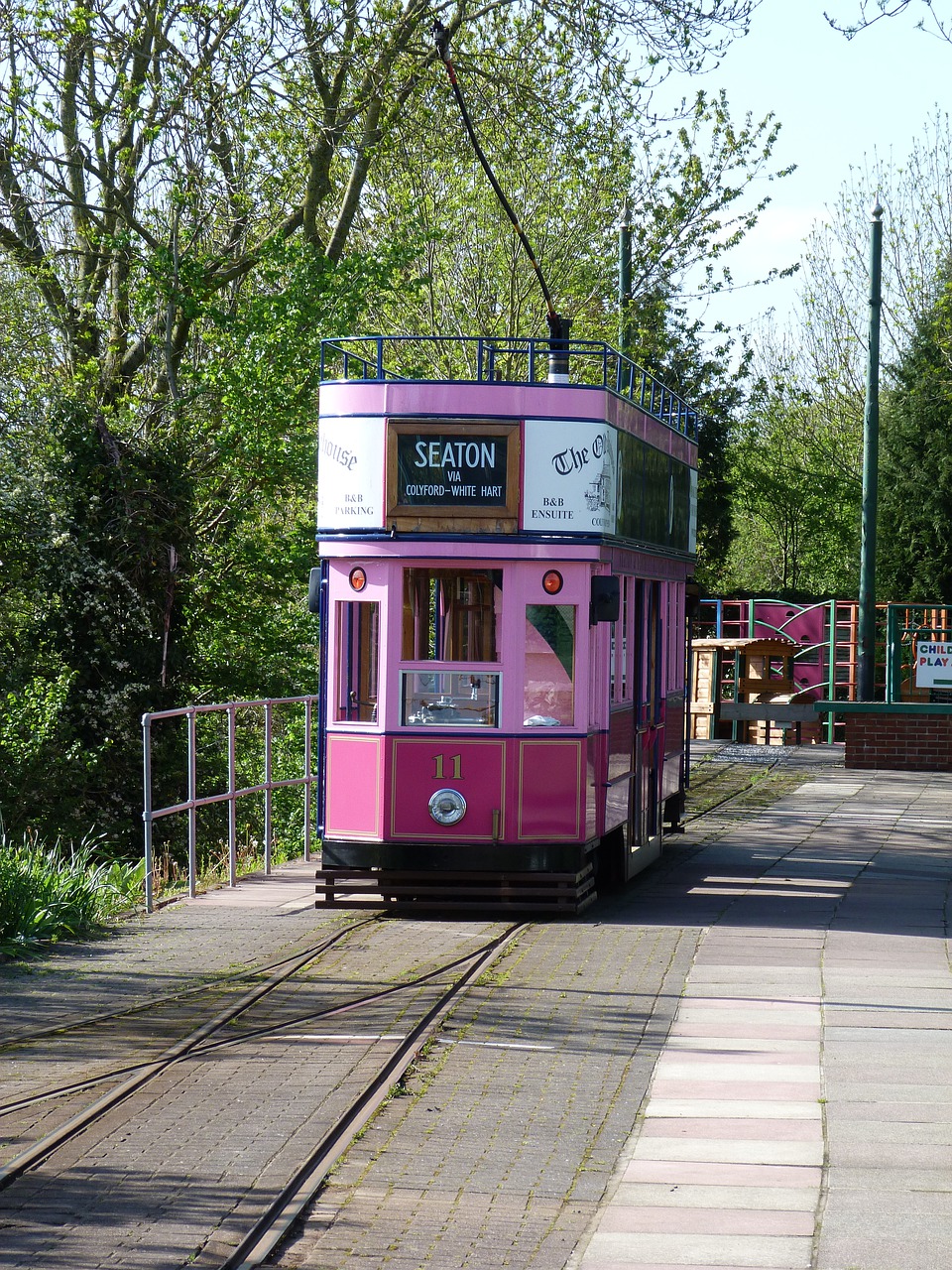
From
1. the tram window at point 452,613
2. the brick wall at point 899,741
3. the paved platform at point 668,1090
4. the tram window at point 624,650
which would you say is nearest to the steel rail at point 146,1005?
the paved platform at point 668,1090

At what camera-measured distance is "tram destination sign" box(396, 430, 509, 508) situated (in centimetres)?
1225

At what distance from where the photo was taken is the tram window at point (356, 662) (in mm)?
12414

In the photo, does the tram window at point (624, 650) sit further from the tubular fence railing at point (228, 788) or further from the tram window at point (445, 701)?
the tubular fence railing at point (228, 788)

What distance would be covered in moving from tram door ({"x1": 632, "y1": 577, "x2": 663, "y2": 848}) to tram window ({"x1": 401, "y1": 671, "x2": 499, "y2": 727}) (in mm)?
2457

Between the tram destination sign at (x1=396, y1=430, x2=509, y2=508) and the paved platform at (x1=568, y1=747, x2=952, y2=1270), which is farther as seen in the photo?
the tram destination sign at (x1=396, y1=430, x2=509, y2=508)

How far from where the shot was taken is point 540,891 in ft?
40.0

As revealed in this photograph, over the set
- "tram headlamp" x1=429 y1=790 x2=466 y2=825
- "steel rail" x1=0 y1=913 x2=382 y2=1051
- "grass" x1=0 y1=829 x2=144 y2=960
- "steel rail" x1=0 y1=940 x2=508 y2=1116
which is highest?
"tram headlamp" x1=429 y1=790 x2=466 y2=825

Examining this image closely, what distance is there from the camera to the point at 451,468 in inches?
483

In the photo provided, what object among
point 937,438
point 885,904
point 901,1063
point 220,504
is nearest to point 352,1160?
point 901,1063

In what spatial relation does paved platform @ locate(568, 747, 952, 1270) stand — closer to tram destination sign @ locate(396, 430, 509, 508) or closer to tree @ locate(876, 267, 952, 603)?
tram destination sign @ locate(396, 430, 509, 508)

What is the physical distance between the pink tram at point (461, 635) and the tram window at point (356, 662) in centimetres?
1

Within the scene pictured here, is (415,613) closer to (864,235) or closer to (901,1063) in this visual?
(901,1063)

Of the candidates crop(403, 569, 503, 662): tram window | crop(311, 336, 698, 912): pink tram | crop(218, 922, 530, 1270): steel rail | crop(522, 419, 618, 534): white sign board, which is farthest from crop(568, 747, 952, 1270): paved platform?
crop(522, 419, 618, 534): white sign board

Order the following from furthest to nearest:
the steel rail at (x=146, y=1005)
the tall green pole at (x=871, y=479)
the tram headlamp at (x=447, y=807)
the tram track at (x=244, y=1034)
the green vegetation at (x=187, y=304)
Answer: the tall green pole at (x=871, y=479)
the green vegetation at (x=187, y=304)
the tram headlamp at (x=447, y=807)
the steel rail at (x=146, y=1005)
the tram track at (x=244, y=1034)
